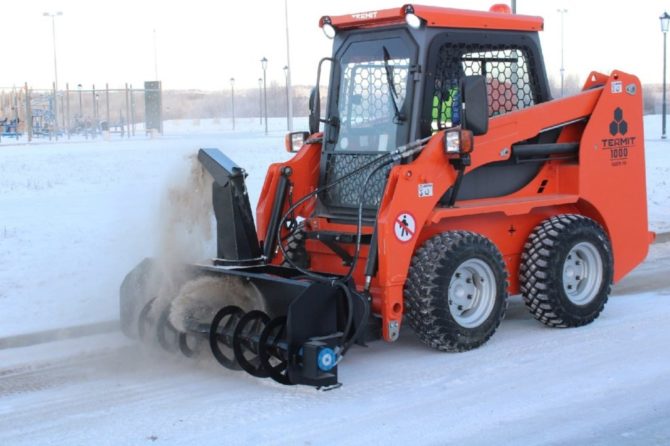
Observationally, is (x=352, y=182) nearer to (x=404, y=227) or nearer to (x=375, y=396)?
(x=404, y=227)

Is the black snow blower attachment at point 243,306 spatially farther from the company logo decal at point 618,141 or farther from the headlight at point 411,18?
the company logo decal at point 618,141

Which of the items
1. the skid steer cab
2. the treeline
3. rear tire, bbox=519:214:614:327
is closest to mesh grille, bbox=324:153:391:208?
the skid steer cab

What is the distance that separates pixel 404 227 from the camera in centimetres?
590

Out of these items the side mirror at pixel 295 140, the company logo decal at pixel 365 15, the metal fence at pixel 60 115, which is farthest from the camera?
the metal fence at pixel 60 115

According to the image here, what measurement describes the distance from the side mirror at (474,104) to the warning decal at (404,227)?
74 centimetres

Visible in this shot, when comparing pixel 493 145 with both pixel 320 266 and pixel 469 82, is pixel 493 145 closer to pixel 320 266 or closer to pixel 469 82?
pixel 469 82

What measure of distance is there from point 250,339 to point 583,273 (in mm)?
2877

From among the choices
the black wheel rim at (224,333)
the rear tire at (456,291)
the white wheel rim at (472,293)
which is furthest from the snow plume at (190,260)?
the white wheel rim at (472,293)

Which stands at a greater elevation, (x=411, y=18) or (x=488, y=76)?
(x=411, y=18)

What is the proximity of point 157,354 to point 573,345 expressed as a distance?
2.91 meters

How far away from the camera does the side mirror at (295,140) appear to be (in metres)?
7.46

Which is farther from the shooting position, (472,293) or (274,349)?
(472,293)

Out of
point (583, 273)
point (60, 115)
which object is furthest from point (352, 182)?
point (60, 115)

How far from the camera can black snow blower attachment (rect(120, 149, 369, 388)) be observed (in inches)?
212
